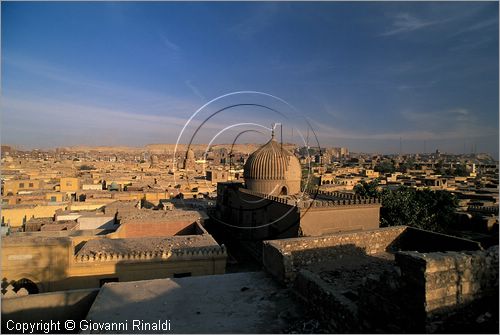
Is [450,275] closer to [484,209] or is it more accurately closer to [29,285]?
[29,285]

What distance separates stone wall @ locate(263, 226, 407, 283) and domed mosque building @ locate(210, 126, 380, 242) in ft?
17.0

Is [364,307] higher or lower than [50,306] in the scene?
higher

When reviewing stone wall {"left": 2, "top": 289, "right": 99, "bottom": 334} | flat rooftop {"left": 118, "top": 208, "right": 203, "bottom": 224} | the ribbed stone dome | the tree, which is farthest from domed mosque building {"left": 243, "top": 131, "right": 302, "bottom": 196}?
stone wall {"left": 2, "top": 289, "right": 99, "bottom": 334}

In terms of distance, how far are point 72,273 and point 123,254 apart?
1.90 meters

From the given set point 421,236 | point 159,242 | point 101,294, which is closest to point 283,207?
point 159,242

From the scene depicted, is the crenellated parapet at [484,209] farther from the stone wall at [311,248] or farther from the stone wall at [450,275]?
the stone wall at [450,275]

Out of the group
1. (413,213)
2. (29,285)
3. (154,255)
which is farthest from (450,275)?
(413,213)

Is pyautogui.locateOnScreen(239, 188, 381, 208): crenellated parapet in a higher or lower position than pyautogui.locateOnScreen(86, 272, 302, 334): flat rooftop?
higher

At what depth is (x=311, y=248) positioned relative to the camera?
8555mm

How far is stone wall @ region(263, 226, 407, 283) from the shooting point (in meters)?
Answer: 7.54

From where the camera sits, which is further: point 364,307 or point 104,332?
point 104,332

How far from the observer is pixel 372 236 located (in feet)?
32.5

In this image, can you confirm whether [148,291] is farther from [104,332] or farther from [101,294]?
[104,332]

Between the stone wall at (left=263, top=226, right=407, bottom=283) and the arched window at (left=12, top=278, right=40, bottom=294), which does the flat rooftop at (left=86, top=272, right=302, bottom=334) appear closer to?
the stone wall at (left=263, top=226, right=407, bottom=283)
